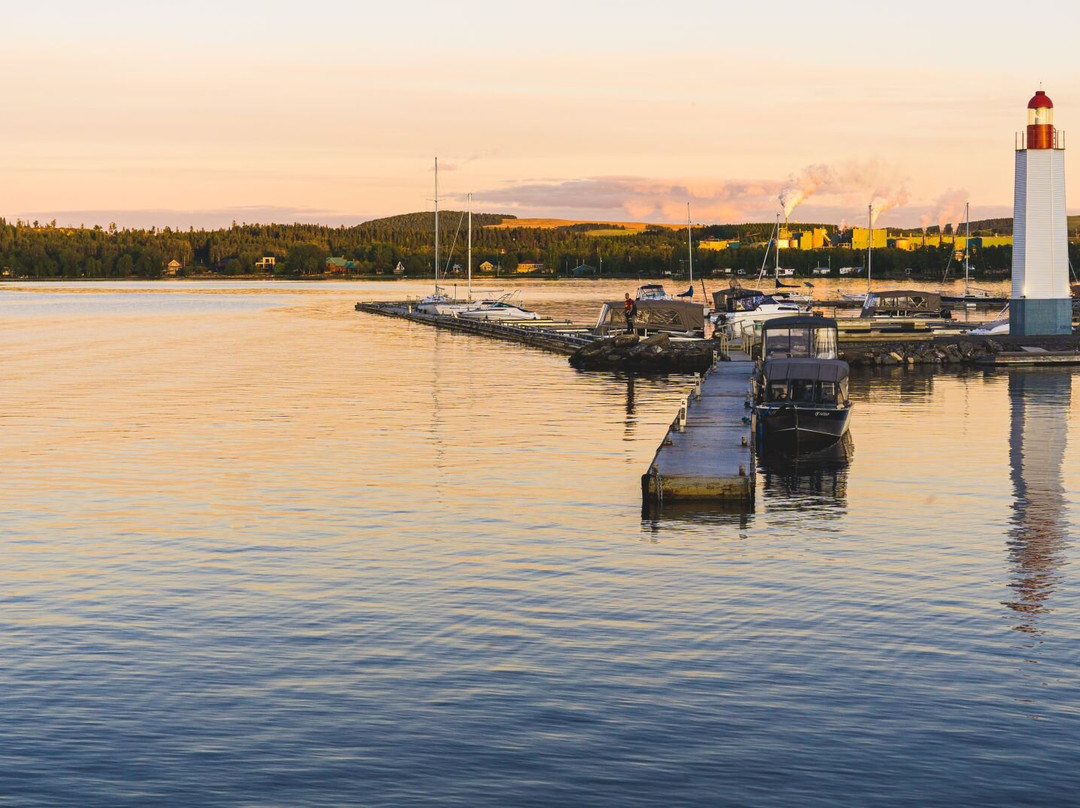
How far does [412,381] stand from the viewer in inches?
2731

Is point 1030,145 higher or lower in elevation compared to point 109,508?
higher

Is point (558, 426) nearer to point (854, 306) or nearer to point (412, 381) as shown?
point (412, 381)

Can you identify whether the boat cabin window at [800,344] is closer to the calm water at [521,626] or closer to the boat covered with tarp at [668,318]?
the calm water at [521,626]

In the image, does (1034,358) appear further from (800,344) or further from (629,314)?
(800,344)

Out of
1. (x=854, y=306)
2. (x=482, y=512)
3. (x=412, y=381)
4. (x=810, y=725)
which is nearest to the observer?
(x=810, y=725)

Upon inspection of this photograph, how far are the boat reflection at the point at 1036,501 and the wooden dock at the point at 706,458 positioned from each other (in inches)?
246

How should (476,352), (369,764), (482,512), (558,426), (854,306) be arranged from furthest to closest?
(854,306) < (476,352) < (558,426) < (482,512) < (369,764)

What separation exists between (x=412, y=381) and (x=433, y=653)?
50.4 metres

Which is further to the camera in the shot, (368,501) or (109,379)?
(109,379)

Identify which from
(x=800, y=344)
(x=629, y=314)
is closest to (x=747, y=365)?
(x=800, y=344)

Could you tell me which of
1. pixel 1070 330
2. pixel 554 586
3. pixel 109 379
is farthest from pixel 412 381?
pixel 554 586

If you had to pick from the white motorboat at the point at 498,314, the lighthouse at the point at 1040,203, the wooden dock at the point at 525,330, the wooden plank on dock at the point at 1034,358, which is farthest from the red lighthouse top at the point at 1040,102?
the white motorboat at the point at 498,314

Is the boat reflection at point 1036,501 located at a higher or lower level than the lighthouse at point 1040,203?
lower

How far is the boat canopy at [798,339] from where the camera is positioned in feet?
174
